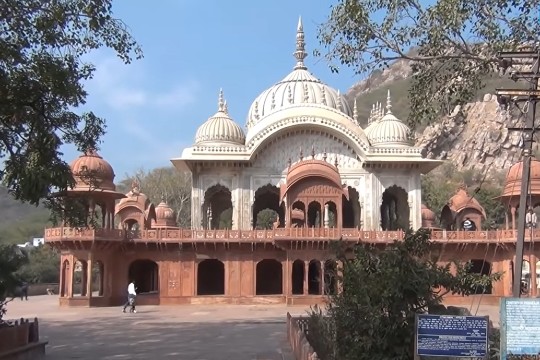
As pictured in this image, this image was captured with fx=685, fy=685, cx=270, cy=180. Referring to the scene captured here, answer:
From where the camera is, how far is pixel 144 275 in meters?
36.0

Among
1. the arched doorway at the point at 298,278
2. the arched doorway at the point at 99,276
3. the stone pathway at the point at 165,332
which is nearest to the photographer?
the stone pathway at the point at 165,332

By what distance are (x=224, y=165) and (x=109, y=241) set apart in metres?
7.18

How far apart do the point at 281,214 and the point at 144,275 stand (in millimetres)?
8405

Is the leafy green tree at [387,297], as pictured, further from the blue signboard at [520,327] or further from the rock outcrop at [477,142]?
the rock outcrop at [477,142]

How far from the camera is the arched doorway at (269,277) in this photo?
3406cm

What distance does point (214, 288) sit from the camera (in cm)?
3478

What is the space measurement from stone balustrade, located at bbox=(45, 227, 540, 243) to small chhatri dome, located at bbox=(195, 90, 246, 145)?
→ 5.99m

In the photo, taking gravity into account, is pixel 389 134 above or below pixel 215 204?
above

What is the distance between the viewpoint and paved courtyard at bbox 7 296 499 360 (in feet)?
44.9

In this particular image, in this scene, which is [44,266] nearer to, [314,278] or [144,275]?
[144,275]

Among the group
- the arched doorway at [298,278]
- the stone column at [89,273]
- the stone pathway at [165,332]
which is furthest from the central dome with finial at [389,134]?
the stone column at [89,273]

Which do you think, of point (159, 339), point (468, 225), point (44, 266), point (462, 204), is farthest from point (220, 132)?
point (44, 266)

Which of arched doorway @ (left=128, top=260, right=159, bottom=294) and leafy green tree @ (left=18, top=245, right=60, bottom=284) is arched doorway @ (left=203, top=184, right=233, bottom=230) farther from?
leafy green tree @ (left=18, top=245, right=60, bottom=284)

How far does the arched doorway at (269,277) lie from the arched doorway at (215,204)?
3528mm
